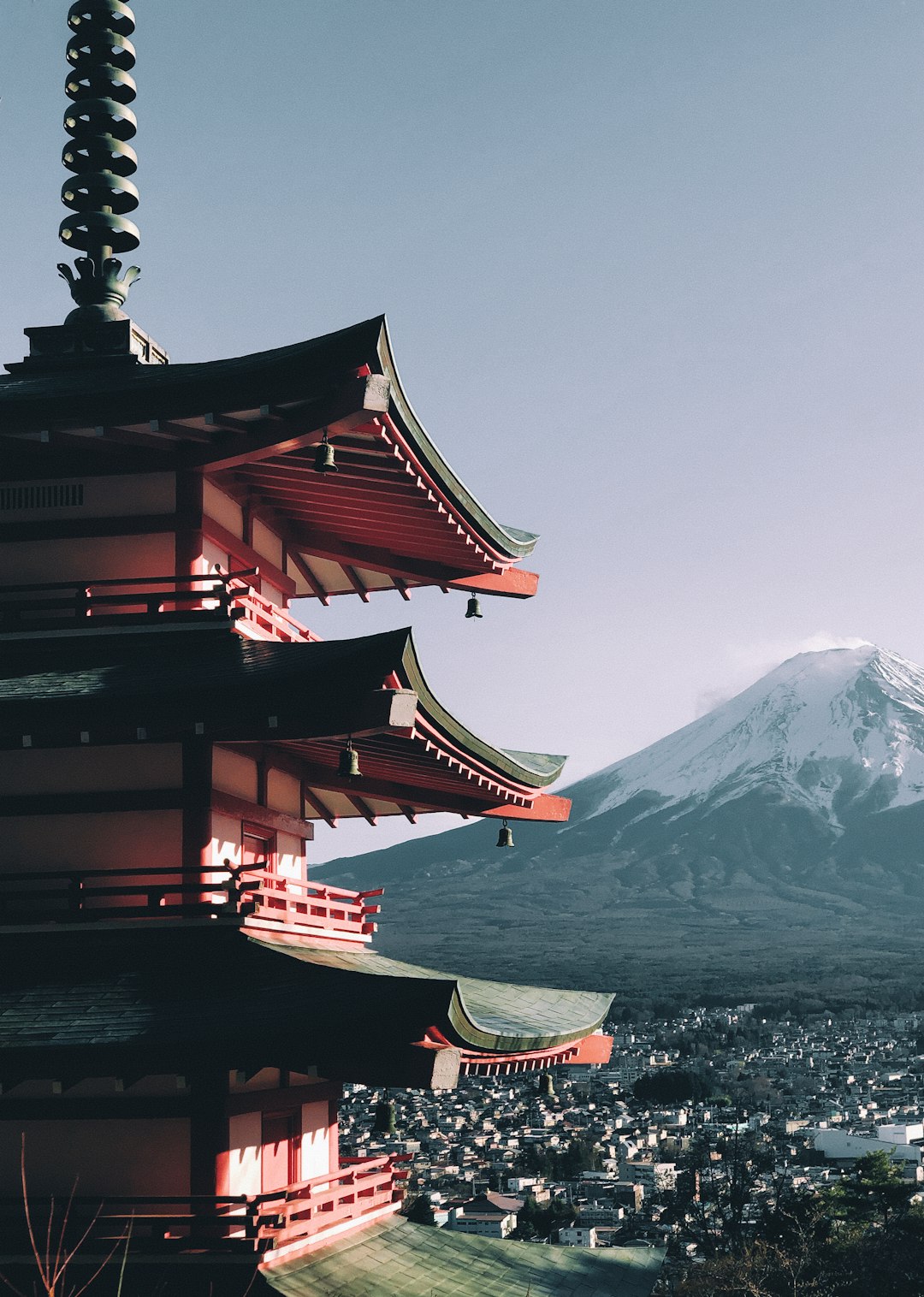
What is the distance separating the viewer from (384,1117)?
48.5 ft

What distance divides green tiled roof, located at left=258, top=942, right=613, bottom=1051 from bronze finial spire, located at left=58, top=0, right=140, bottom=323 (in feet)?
23.5

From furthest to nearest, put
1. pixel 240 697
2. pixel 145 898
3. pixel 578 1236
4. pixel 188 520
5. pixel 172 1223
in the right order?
pixel 578 1236, pixel 188 520, pixel 145 898, pixel 240 697, pixel 172 1223

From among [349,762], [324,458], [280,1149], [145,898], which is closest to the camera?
[349,762]

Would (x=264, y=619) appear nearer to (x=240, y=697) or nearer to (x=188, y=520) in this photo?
(x=188, y=520)

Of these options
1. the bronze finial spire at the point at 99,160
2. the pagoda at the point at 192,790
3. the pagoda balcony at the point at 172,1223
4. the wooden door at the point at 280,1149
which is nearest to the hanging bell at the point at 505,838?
the pagoda at the point at 192,790

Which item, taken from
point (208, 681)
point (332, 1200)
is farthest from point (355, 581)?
point (332, 1200)

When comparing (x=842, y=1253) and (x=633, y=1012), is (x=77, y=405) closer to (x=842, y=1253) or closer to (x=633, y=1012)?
(x=842, y=1253)

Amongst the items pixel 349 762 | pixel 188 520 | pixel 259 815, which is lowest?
pixel 259 815

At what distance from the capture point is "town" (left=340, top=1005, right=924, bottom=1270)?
6269 centimetres

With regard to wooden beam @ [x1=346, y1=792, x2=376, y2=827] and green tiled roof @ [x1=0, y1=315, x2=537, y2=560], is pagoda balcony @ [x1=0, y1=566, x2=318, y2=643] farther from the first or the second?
wooden beam @ [x1=346, y1=792, x2=376, y2=827]

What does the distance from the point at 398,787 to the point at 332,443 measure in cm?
423

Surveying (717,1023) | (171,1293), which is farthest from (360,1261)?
(717,1023)

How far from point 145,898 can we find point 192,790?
1029mm

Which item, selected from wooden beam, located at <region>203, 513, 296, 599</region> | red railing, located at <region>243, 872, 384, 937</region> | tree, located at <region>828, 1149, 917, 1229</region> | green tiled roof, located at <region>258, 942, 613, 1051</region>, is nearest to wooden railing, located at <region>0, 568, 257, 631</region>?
wooden beam, located at <region>203, 513, 296, 599</region>
